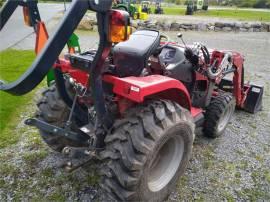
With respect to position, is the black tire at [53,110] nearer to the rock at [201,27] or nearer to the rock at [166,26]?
the rock at [166,26]

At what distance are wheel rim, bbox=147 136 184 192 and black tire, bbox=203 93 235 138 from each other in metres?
1.21

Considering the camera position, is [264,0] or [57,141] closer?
[57,141]

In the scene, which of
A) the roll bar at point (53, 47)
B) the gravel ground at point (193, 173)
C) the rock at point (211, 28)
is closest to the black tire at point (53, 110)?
the gravel ground at point (193, 173)

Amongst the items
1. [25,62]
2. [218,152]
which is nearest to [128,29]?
[218,152]

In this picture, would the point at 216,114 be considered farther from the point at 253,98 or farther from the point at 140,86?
the point at 140,86

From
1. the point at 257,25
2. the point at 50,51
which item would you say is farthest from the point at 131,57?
the point at 257,25

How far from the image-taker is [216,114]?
376 centimetres

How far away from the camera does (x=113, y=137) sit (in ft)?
7.20

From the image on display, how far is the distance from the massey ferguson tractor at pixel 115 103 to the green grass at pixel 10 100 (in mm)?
1165

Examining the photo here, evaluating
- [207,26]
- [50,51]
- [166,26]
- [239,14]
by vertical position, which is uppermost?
[50,51]

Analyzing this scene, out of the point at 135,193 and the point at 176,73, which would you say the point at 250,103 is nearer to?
the point at 176,73

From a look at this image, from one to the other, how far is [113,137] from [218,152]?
193cm

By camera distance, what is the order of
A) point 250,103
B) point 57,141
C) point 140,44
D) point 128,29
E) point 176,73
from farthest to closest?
point 250,103
point 176,73
point 57,141
point 140,44
point 128,29

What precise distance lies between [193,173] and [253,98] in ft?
7.43
